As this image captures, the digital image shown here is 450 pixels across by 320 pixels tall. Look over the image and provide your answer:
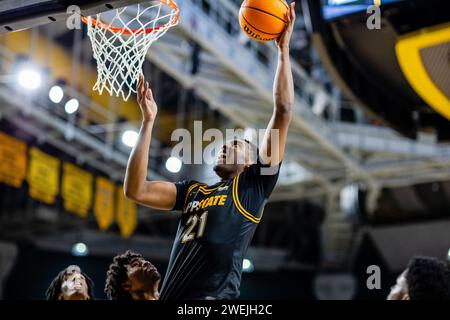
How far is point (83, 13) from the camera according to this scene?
3.39m

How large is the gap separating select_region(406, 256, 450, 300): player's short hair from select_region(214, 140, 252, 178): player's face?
0.93m

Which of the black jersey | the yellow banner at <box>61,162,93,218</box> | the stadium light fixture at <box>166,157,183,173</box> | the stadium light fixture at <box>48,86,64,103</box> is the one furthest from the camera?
the yellow banner at <box>61,162,93,218</box>

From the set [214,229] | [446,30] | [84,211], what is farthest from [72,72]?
[214,229]

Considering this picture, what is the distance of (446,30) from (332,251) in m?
9.12

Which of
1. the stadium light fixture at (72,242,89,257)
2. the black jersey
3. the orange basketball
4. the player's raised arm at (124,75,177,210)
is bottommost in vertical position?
the black jersey

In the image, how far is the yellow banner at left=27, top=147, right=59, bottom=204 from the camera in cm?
1019

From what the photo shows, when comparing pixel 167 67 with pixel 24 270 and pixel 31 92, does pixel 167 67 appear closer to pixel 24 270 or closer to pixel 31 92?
pixel 31 92

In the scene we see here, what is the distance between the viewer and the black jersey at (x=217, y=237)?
281cm

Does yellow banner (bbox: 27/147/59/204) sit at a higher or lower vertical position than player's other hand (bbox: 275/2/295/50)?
higher

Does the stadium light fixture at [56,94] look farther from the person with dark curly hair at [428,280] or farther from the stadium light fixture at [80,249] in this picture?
the person with dark curly hair at [428,280]

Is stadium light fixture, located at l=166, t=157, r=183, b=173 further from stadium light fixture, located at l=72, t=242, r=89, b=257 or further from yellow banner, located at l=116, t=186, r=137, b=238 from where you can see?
stadium light fixture, located at l=72, t=242, r=89, b=257

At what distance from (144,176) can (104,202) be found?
8798 mm

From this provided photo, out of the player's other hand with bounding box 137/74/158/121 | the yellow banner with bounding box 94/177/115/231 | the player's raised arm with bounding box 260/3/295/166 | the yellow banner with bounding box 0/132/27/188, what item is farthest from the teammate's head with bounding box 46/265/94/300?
the yellow banner with bounding box 94/177/115/231

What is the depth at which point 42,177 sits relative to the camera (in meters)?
10.4
